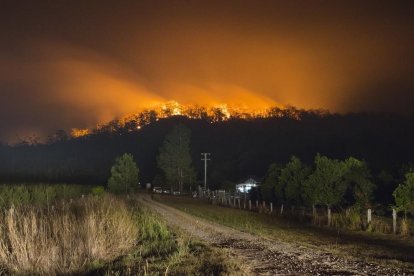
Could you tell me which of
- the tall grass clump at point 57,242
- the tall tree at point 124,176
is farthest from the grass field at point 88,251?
the tall tree at point 124,176

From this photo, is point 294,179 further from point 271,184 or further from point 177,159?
point 177,159

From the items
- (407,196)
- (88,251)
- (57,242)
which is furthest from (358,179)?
(57,242)

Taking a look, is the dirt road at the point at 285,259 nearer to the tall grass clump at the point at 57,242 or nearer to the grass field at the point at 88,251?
the grass field at the point at 88,251

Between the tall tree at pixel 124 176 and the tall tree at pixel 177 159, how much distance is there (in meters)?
21.7

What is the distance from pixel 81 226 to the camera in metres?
14.5

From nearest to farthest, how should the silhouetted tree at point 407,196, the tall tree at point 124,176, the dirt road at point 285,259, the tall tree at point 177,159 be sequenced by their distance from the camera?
the dirt road at point 285,259 < the silhouetted tree at point 407,196 < the tall tree at point 124,176 < the tall tree at point 177,159

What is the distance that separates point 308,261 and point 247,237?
6374 mm

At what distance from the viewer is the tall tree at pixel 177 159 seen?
95188 mm

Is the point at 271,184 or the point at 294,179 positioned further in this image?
the point at 271,184

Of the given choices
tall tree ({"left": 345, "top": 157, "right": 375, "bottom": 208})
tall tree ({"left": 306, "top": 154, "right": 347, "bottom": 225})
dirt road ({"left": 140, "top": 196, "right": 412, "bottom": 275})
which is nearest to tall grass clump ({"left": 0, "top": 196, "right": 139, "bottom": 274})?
dirt road ({"left": 140, "top": 196, "right": 412, "bottom": 275})

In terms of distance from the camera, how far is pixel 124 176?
72.1 metres

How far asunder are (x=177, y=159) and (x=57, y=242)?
8202 cm

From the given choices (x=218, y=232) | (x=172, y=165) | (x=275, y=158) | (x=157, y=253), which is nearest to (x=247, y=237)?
(x=218, y=232)

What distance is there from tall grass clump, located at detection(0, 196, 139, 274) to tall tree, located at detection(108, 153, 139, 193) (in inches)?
2211
